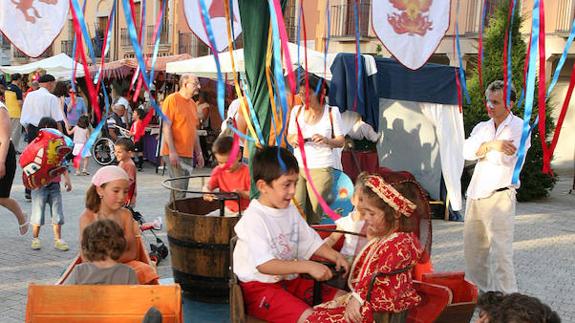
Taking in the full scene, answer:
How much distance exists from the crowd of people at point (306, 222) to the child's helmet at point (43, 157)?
0.30m

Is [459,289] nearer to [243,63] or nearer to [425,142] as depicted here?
[243,63]

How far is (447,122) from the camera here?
884 cm

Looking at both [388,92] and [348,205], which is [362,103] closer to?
[388,92]

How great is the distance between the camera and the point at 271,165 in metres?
3.14

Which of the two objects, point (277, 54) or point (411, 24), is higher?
point (411, 24)

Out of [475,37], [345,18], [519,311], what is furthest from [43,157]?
[345,18]

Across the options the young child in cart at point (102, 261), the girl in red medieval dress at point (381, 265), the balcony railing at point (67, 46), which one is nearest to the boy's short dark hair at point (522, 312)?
the girl in red medieval dress at point (381, 265)

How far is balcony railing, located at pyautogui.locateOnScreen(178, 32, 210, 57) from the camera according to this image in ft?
90.7

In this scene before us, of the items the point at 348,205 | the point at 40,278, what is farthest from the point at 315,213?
the point at 40,278

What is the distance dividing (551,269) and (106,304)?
17.0 ft

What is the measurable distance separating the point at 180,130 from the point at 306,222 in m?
3.11

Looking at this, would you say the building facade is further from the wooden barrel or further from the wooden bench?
the wooden bench

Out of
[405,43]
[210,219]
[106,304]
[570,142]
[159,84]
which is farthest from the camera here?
[159,84]

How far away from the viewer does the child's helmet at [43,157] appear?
5598 mm
